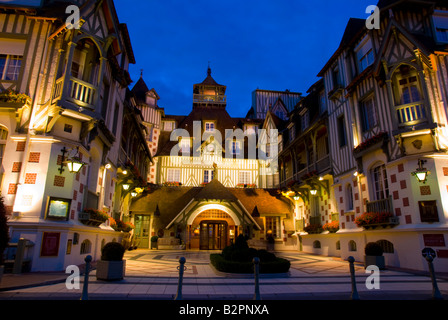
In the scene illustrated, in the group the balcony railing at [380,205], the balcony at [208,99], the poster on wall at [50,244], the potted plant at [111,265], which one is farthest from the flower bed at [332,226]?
the balcony at [208,99]

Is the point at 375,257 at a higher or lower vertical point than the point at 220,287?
higher

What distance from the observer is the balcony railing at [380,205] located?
1252 centimetres

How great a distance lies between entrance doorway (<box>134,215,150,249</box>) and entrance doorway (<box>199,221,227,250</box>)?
4.66 m

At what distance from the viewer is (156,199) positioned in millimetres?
24656

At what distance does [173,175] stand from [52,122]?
18.5m

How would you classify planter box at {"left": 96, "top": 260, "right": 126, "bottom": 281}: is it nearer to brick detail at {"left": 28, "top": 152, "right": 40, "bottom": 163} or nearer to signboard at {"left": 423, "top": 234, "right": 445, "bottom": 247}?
brick detail at {"left": 28, "top": 152, "right": 40, "bottom": 163}

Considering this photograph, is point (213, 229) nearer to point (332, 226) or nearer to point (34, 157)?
point (332, 226)

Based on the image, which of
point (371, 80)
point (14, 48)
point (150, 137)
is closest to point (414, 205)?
point (371, 80)

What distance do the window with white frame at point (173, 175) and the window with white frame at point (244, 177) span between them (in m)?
6.48

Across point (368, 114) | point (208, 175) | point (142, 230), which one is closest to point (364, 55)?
point (368, 114)

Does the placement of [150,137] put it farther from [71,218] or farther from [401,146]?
[401,146]

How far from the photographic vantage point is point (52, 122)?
10.4m

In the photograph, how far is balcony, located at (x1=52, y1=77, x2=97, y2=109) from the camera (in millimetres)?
10672

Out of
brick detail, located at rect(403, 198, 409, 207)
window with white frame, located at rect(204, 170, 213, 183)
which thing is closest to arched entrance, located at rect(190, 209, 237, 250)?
window with white frame, located at rect(204, 170, 213, 183)
